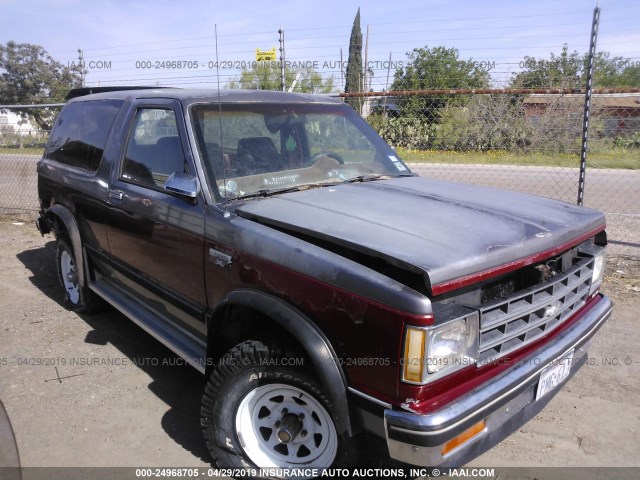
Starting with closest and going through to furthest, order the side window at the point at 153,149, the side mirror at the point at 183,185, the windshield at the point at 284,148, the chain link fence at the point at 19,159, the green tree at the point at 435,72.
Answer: the side mirror at the point at 183,185 < the windshield at the point at 284,148 < the side window at the point at 153,149 < the chain link fence at the point at 19,159 < the green tree at the point at 435,72

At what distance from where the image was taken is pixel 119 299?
12.5 feet

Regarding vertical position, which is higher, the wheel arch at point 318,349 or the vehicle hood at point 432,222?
the vehicle hood at point 432,222

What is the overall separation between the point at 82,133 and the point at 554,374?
410 centimetres

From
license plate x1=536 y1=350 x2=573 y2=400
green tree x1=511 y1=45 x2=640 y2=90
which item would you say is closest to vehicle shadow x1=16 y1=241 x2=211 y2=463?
license plate x1=536 y1=350 x2=573 y2=400

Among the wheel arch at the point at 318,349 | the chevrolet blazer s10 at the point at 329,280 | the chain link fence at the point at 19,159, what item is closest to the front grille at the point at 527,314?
the chevrolet blazer s10 at the point at 329,280

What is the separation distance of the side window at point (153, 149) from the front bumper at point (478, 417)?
195cm

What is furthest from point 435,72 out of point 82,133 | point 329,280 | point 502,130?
point 329,280

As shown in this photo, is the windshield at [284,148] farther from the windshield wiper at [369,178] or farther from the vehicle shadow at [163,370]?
the vehicle shadow at [163,370]

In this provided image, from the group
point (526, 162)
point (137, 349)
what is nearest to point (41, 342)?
point (137, 349)

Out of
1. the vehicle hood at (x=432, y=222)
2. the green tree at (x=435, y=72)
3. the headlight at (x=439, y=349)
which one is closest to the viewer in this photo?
the headlight at (x=439, y=349)

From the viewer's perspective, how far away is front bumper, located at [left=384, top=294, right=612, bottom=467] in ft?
6.18

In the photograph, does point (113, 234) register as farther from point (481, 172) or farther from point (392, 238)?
point (481, 172)

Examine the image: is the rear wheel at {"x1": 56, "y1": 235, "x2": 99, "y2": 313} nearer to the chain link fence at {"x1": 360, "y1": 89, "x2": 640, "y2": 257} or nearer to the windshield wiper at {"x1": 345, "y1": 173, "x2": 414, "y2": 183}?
the windshield wiper at {"x1": 345, "y1": 173, "x2": 414, "y2": 183}

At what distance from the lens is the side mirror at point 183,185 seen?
277 cm
